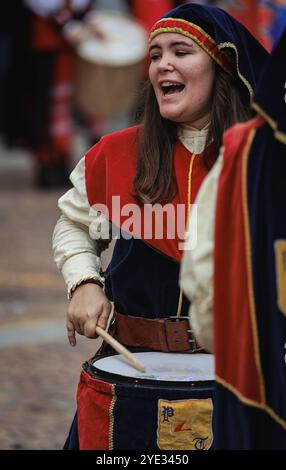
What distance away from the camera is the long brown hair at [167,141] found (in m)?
3.34

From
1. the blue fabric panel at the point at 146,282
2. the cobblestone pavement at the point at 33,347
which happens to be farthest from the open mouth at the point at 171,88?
the cobblestone pavement at the point at 33,347

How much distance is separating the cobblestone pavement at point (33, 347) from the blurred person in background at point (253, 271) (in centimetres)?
269

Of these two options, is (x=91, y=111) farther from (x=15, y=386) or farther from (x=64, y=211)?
(x=64, y=211)

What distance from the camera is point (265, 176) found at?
7.93ft

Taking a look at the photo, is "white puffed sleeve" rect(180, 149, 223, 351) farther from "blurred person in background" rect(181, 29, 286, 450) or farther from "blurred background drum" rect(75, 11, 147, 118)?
"blurred background drum" rect(75, 11, 147, 118)

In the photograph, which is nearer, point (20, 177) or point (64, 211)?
point (64, 211)

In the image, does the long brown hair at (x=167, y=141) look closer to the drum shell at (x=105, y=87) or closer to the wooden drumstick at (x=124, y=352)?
the wooden drumstick at (x=124, y=352)

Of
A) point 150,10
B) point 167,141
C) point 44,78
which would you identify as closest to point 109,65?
point 44,78

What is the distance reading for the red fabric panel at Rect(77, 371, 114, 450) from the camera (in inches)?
125

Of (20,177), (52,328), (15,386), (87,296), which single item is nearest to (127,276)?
(87,296)

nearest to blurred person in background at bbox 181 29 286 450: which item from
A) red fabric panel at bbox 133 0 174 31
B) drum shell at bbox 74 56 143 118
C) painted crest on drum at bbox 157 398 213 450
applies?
painted crest on drum at bbox 157 398 213 450

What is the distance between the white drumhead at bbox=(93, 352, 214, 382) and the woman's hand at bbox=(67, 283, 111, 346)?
0.10 meters

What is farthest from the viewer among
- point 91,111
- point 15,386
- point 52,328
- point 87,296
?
point 91,111

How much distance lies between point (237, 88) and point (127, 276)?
0.59m
